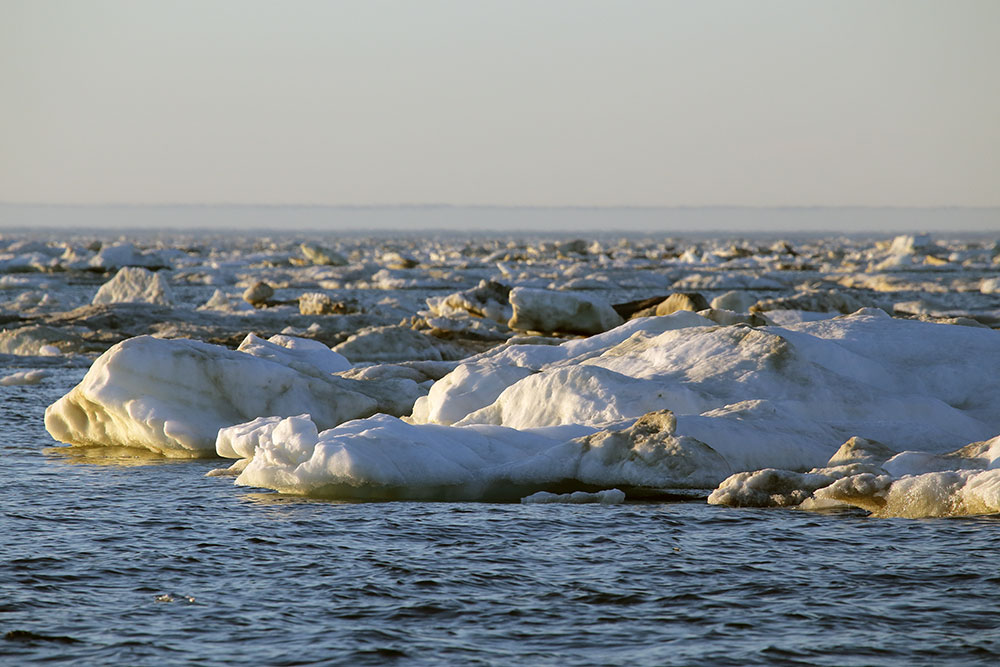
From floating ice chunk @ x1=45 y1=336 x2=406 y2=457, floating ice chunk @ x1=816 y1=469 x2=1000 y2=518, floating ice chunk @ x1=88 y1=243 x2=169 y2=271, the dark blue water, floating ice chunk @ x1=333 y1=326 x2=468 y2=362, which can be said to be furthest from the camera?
floating ice chunk @ x1=88 y1=243 x2=169 y2=271

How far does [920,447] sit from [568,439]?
3.28 meters

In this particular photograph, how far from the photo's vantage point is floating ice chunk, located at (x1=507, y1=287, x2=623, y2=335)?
2425 cm

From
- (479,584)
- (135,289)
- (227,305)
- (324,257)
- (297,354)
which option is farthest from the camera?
(324,257)

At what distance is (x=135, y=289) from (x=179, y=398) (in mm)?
20828

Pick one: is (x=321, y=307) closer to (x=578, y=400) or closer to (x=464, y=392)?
(x=464, y=392)

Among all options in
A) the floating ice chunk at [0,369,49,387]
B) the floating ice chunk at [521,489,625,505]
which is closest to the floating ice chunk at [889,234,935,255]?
the floating ice chunk at [0,369,49,387]

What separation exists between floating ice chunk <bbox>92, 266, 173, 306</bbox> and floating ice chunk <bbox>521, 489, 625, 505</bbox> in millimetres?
23848

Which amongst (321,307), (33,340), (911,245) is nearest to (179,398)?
(33,340)

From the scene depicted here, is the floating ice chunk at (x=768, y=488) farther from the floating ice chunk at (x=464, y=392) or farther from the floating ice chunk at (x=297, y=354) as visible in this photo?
the floating ice chunk at (x=297, y=354)

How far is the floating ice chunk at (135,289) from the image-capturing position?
3170 cm

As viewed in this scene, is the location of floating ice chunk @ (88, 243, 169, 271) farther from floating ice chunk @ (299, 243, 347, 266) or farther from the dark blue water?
the dark blue water

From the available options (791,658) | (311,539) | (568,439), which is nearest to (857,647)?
(791,658)

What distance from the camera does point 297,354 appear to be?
14.9 metres

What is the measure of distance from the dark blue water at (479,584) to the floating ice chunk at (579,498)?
0.22m
